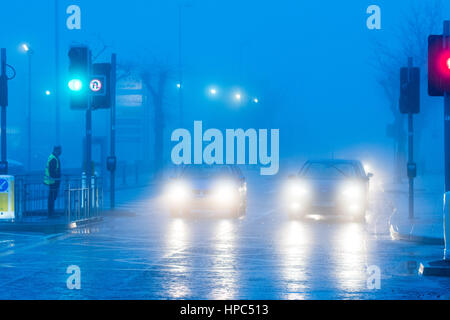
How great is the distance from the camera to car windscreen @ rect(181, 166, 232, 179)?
80.2 feet

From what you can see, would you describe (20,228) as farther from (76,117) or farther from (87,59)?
(76,117)

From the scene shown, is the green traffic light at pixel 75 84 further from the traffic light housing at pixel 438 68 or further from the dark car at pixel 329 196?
the traffic light housing at pixel 438 68

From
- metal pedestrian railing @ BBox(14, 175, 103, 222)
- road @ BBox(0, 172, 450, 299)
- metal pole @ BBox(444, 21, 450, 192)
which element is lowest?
road @ BBox(0, 172, 450, 299)

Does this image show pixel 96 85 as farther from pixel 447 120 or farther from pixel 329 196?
pixel 447 120

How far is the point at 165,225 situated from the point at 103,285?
9774mm

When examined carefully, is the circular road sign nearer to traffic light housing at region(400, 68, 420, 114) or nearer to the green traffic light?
the green traffic light

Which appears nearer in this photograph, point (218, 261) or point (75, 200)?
point (218, 261)

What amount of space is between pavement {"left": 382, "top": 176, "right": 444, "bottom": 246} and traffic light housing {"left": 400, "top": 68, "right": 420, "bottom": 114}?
281 cm

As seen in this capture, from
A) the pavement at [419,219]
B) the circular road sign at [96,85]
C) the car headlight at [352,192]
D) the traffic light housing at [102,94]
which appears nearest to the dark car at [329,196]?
the car headlight at [352,192]

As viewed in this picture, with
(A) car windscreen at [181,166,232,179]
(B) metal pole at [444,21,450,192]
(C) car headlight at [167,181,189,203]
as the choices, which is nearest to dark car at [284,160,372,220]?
(A) car windscreen at [181,166,232,179]

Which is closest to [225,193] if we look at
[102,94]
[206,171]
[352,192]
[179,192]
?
[179,192]

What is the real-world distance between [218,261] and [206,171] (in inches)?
445

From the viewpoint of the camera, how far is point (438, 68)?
13844 mm

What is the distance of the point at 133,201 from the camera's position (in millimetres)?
31266
